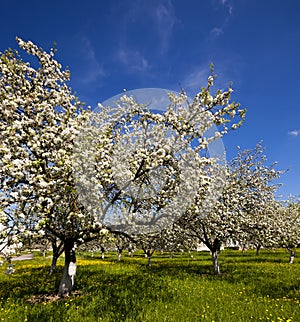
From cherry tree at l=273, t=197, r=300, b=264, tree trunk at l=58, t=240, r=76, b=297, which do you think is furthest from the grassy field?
cherry tree at l=273, t=197, r=300, b=264

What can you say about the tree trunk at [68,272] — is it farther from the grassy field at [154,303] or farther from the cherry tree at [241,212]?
the cherry tree at [241,212]

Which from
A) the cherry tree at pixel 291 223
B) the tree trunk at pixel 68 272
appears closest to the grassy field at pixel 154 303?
the tree trunk at pixel 68 272

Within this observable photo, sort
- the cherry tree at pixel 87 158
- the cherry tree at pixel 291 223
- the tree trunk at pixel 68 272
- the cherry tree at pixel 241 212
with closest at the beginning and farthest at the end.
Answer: the cherry tree at pixel 87 158, the tree trunk at pixel 68 272, the cherry tree at pixel 241 212, the cherry tree at pixel 291 223

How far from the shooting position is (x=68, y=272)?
39.9 feet

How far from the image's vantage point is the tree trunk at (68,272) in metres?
11.9

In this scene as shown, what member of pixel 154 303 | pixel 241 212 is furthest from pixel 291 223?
pixel 154 303

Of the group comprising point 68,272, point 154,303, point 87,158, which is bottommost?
point 154,303

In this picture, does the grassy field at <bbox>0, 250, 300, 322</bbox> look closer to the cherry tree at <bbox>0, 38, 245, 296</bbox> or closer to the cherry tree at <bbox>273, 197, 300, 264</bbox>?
the cherry tree at <bbox>0, 38, 245, 296</bbox>

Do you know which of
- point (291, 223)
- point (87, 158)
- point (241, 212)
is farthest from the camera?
point (291, 223)

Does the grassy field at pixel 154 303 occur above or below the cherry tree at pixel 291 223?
below

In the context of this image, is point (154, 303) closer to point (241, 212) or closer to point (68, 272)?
point (68, 272)

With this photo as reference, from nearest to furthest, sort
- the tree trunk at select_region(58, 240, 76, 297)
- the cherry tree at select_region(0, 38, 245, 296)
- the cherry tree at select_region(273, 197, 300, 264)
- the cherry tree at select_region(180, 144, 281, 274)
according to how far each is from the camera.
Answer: the cherry tree at select_region(0, 38, 245, 296)
the tree trunk at select_region(58, 240, 76, 297)
the cherry tree at select_region(180, 144, 281, 274)
the cherry tree at select_region(273, 197, 300, 264)

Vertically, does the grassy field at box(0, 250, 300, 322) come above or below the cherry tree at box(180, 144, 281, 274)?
below

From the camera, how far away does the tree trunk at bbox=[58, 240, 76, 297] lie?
11.9 meters
